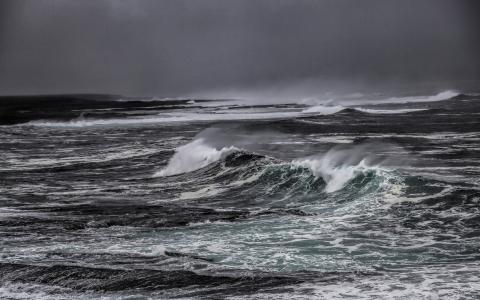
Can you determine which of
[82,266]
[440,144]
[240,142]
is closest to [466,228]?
[82,266]

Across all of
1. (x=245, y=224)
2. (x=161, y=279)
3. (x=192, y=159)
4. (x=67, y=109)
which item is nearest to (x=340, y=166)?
(x=245, y=224)

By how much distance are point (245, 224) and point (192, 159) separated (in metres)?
11.6

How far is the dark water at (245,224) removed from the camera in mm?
10305

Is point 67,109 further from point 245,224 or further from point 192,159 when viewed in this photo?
point 245,224

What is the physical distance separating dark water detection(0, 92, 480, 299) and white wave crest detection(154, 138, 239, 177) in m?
0.08

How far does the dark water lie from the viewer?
10305mm

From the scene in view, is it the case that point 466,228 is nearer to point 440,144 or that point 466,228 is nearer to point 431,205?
point 431,205

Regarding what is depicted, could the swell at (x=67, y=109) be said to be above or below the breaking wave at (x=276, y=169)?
below

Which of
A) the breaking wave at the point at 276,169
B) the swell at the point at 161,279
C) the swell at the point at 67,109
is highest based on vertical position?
the breaking wave at the point at 276,169

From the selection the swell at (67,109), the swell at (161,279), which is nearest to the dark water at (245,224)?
the swell at (161,279)

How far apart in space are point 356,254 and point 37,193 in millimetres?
11135

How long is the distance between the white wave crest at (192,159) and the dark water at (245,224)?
8cm

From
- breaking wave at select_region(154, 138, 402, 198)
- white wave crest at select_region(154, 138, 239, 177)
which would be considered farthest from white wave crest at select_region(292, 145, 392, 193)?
white wave crest at select_region(154, 138, 239, 177)

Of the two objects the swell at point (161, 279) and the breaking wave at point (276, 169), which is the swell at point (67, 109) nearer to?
the breaking wave at point (276, 169)
